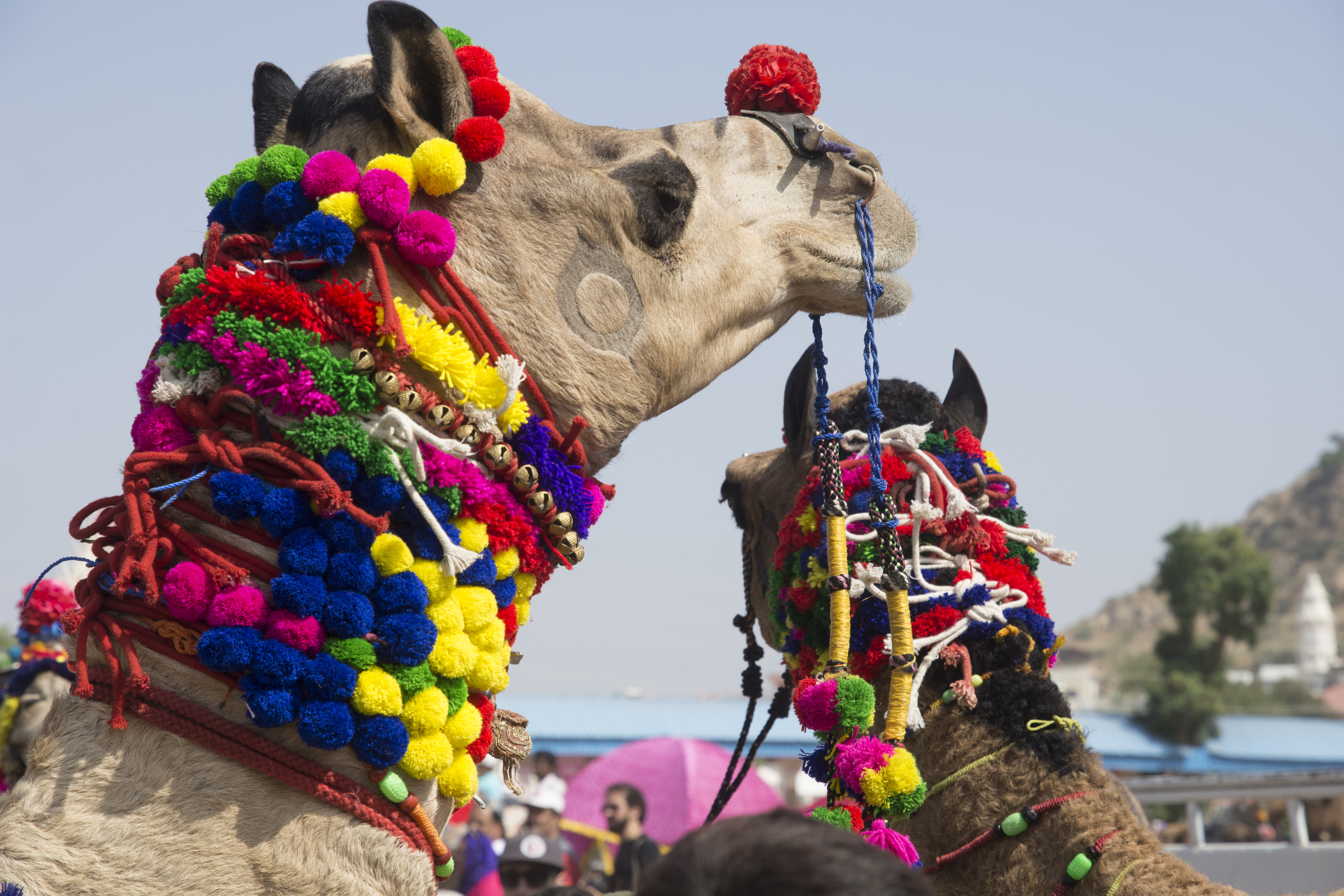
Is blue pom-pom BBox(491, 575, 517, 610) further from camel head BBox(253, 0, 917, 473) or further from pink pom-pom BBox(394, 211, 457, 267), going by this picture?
pink pom-pom BBox(394, 211, 457, 267)

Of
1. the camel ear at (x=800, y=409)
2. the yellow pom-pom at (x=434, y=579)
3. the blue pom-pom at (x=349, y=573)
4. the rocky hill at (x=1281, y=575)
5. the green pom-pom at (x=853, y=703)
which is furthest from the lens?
the rocky hill at (x=1281, y=575)

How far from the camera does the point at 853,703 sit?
2.97 metres

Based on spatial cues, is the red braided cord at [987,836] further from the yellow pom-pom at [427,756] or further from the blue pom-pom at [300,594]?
the blue pom-pom at [300,594]

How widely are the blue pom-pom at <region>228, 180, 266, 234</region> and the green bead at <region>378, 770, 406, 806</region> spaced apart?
47.3 inches

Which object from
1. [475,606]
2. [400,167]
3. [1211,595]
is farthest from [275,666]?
[1211,595]

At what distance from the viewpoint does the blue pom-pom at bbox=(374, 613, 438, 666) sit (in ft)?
7.45

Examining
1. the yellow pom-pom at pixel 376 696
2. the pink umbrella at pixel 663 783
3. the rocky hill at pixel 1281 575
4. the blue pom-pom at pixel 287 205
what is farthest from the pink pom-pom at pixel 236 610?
the rocky hill at pixel 1281 575

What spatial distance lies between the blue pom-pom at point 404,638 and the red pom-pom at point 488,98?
113 cm

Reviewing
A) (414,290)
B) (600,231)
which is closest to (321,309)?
(414,290)

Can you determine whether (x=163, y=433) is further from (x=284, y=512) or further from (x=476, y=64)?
(x=476, y=64)

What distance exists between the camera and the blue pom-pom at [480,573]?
241 cm

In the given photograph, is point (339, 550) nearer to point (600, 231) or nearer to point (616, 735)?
point (600, 231)

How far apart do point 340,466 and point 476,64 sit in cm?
102

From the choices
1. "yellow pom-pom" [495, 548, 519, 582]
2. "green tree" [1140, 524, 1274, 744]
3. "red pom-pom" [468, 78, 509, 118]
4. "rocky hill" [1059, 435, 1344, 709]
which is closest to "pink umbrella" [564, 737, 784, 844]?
"yellow pom-pom" [495, 548, 519, 582]
